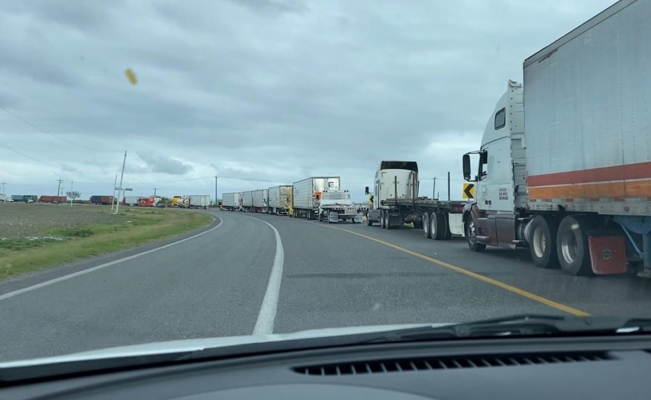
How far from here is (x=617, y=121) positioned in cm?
937

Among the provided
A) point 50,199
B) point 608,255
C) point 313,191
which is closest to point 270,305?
point 608,255

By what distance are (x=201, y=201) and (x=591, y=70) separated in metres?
123

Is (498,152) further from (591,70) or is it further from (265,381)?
(265,381)

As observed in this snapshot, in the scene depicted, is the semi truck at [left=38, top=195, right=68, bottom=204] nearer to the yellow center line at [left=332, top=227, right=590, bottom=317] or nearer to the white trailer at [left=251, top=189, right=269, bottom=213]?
the white trailer at [left=251, top=189, right=269, bottom=213]

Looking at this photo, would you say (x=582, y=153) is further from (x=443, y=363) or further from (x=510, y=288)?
(x=443, y=363)

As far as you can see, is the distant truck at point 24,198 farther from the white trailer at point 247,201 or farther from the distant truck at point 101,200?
the white trailer at point 247,201

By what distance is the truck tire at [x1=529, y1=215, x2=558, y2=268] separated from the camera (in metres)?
12.0

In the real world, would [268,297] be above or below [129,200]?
below

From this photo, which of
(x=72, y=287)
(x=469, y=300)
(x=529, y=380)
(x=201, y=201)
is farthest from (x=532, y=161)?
(x=201, y=201)

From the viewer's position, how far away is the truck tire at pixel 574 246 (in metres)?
10.7

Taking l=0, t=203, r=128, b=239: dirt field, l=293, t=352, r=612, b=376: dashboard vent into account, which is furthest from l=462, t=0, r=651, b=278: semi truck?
l=0, t=203, r=128, b=239: dirt field

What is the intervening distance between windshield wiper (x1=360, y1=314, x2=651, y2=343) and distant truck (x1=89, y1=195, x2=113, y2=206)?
170 metres

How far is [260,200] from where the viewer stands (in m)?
87.2

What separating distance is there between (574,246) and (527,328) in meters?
8.46
